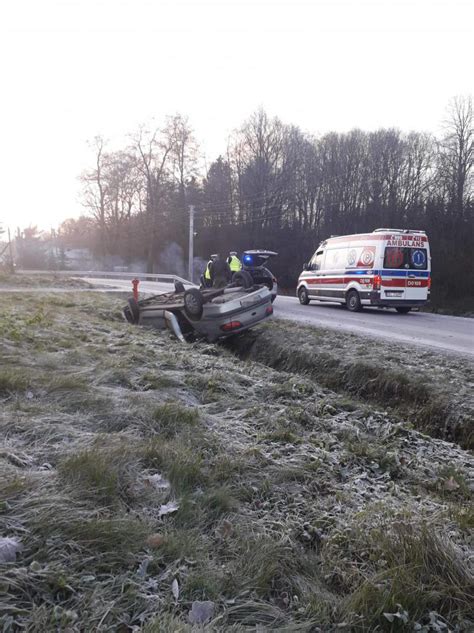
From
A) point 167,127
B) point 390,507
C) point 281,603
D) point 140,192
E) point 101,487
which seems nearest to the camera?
point 281,603

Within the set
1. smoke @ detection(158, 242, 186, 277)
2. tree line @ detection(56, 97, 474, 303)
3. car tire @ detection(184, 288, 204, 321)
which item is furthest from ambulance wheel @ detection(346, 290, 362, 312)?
smoke @ detection(158, 242, 186, 277)

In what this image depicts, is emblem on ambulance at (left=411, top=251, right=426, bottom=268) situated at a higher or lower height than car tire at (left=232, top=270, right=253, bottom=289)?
higher

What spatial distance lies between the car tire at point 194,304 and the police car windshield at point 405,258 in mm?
7303

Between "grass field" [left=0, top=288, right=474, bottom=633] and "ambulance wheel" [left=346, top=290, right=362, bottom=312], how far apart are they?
944cm

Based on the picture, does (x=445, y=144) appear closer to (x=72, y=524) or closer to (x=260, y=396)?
(x=260, y=396)

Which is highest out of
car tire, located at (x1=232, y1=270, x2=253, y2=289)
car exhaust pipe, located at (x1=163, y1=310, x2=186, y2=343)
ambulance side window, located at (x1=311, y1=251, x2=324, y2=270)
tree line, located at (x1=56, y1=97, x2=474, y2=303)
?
tree line, located at (x1=56, y1=97, x2=474, y2=303)

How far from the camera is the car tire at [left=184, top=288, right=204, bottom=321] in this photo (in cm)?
923

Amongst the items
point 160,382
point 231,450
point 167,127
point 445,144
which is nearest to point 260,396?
point 160,382

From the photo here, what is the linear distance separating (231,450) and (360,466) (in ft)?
3.46

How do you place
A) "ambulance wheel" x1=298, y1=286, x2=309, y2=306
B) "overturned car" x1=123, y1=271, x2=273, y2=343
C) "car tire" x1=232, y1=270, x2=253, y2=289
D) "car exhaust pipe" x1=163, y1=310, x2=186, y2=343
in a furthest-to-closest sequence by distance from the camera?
1. "ambulance wheel" x1=298, y1=286, x2=309, y2=306
2. "car tire" x1=232, y1=270, x2=253, y2=289
3. "car exhaust pipe" x1=163, y1=310, x2=186, y2=343
4. "overturned car" x1=123, y1=271, x2=273, y2=343

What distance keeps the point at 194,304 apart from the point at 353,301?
24.4ft

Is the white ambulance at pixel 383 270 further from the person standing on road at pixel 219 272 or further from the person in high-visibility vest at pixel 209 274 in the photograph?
the person in high-visibility vest at pixel 209 274

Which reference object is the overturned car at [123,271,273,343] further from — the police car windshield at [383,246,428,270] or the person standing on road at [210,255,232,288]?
the police car windshield at [383,246,428,270]

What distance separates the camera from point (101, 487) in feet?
8.81
